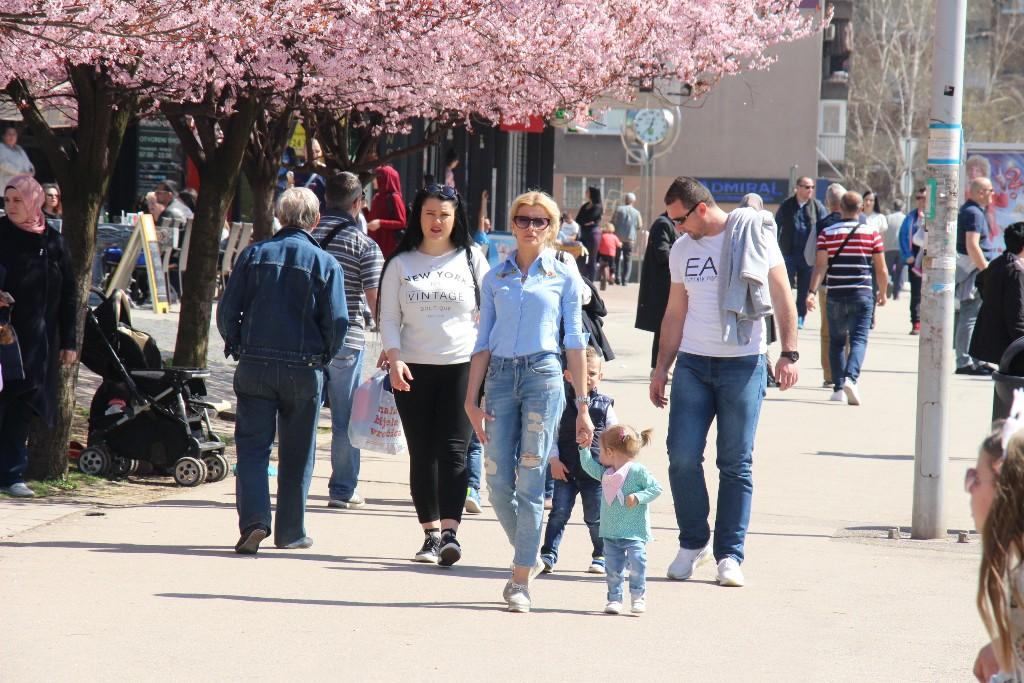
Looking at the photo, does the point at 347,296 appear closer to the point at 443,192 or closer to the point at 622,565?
the point at 443,192

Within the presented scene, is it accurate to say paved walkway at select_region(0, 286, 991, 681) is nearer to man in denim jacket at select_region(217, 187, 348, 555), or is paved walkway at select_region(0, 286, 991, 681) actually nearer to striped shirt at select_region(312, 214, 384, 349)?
man in denim jacket at select_region(217, 187, 348, 555)

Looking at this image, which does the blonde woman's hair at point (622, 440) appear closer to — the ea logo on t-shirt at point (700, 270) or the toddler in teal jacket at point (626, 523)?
the toddler in teal jacket at point (626, 523)

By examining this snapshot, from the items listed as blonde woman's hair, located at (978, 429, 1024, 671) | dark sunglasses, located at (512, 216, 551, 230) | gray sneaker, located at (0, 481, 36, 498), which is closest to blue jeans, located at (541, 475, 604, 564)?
dark sunglasses, located at (512, 216, 551, 230)

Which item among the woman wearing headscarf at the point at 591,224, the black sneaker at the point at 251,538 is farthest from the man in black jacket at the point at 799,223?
the black sneaker at the point at 251,538

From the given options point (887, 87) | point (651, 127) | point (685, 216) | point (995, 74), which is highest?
point (995, 74)

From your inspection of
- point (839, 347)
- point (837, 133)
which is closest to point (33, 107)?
point (839, 347)

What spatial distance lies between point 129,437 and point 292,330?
2358 mm

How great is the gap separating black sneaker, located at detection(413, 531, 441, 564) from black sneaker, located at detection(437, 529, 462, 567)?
0.06m

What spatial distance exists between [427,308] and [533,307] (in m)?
0.91

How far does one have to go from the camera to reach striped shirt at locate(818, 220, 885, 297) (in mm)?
13727

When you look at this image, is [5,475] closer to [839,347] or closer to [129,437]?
[129,437]

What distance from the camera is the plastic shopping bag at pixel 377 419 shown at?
7.77m

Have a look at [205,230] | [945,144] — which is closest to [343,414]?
[945,144]

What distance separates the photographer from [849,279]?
1374 cm
